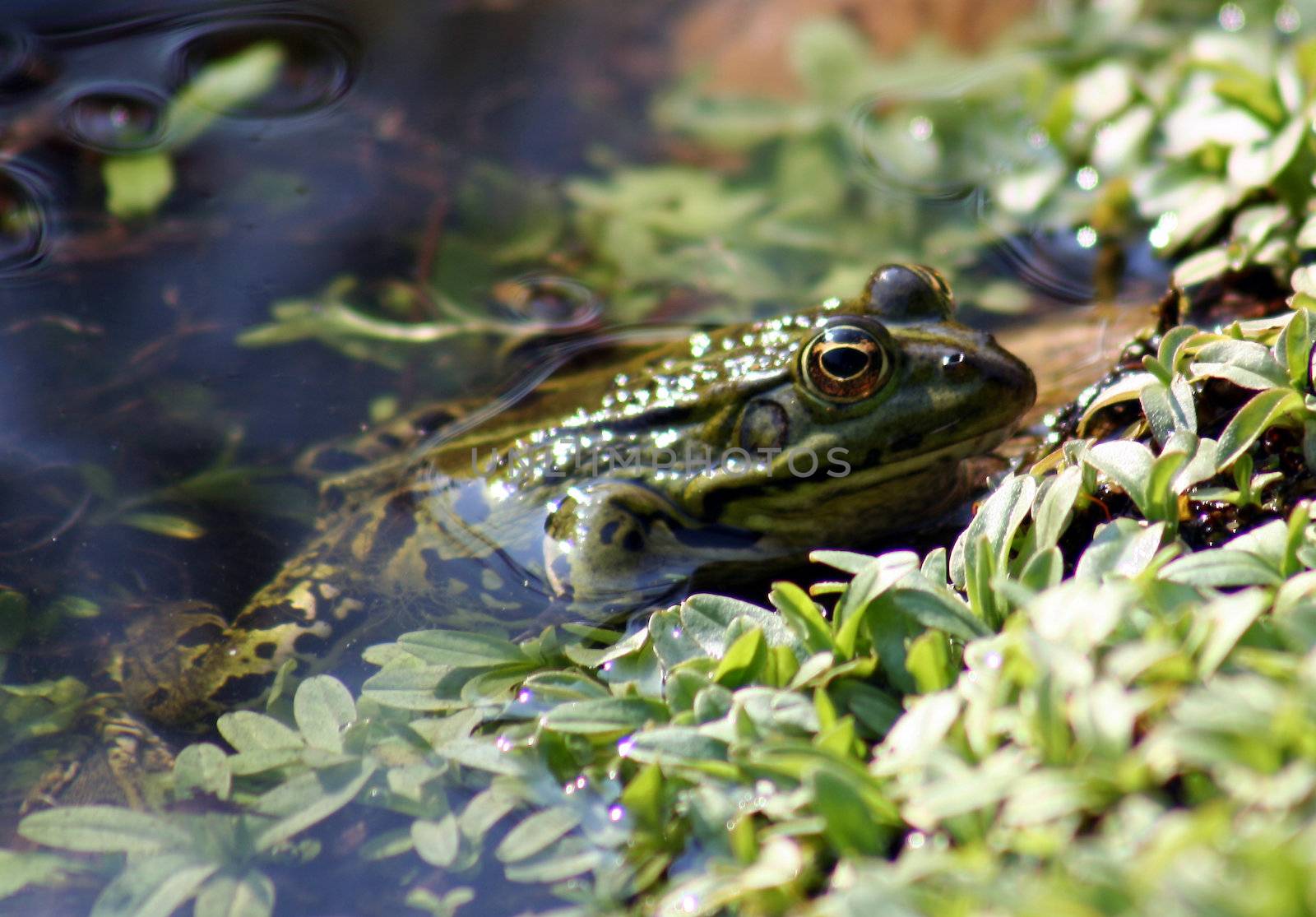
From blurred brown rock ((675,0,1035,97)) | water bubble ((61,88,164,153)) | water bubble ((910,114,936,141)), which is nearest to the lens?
water bubble ((61,88,164,153))

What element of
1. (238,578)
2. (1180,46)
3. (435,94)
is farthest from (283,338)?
(1180,46)

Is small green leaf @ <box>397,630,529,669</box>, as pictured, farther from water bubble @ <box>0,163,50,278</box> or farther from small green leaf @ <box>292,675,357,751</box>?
water bubble @ <box>0,163,50,278</box>

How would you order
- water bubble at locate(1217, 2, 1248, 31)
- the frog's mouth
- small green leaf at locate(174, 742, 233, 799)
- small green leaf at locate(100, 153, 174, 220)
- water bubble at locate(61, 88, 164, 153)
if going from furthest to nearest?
water bubble at locate(1217, 2, 1248, 31)
water bubble at locate(61, 88, 164, 153)
small green leaf at locate(100, 153, 174, 220)
the frog's mouth
small green leaf at locate(174, 742, 233, 799)

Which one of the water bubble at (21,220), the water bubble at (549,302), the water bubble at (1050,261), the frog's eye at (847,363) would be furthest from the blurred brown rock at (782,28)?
the water bubble at (21,220)

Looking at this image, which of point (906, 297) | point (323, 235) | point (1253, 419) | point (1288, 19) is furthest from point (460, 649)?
point (1288, 19)

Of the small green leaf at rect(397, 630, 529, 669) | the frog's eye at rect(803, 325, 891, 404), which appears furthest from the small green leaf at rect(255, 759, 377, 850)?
the frog's eye at rect(803, 325, 891, 404)

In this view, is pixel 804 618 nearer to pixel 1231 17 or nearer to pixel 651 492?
pixel 651 492

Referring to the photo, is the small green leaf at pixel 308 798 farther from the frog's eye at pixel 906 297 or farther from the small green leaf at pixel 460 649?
the frog's eye at pixel 906 297
